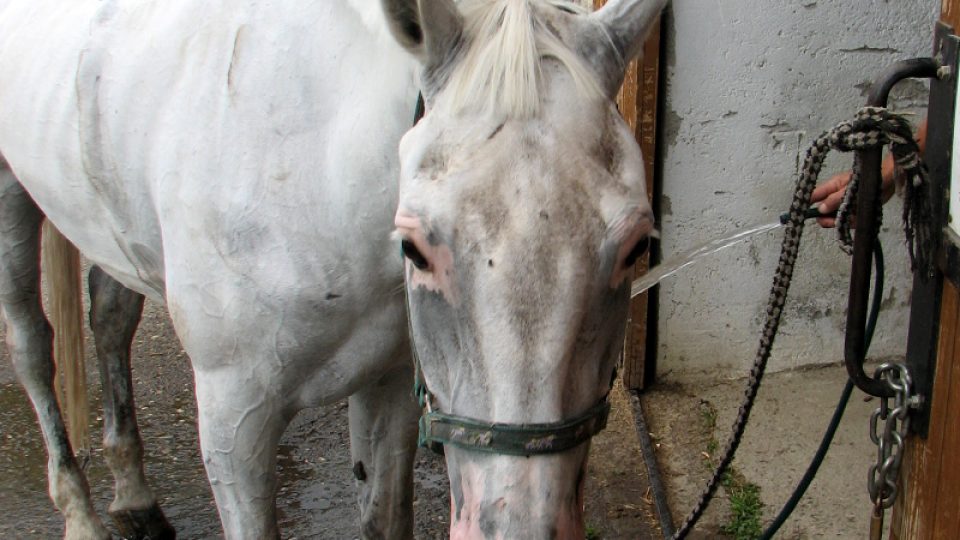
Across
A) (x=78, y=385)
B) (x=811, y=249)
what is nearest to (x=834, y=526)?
(x=811, y=249)

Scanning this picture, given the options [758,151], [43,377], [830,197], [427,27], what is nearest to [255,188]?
[427,27]

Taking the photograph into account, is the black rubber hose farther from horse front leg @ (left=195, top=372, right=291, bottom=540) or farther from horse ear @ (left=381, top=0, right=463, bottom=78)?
Answer: horse front leg @ (left=195, top=372, right=291, bottom=540)

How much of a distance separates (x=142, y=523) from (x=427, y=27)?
2.38m

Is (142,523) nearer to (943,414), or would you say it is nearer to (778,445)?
(778,445)

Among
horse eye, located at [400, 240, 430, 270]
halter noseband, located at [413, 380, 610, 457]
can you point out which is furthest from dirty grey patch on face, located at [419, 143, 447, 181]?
halter noseband, located at [413, 380, 610, 457]

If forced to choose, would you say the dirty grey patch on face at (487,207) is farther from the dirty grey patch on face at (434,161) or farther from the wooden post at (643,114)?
the wooden post at (643,114)

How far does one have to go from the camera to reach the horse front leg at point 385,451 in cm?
258

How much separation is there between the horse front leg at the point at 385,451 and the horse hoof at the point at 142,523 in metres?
0.98

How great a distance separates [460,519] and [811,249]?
8.79 ft

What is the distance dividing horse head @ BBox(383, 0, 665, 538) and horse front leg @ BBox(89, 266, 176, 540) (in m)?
2.09

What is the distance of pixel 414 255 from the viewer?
1563 mm

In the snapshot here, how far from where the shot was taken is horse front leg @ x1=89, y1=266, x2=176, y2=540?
3412 millimetres

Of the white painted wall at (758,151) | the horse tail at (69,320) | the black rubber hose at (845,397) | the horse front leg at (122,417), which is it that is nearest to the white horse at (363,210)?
the horse tail at (69,320)

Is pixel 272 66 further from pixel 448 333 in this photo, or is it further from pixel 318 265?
pixel 448 333
